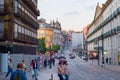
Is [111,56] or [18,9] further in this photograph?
[111,56]

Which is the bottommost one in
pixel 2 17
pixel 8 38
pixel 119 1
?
pixel 8 38

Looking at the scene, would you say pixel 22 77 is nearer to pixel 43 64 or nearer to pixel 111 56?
pixel 43 64

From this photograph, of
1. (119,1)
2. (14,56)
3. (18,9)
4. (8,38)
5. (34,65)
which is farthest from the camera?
(119,1)

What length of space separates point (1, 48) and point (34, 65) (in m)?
18.8

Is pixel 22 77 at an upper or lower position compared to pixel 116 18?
lower

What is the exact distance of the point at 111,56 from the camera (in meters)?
72.6

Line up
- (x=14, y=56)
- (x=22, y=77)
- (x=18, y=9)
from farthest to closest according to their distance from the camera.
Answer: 1. (x=18, y=9)
2. (x=14, y=56)
3. (x=22, y=77)

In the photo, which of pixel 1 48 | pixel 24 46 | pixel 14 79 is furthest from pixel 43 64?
pixel 14 79

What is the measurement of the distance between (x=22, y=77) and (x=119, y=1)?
56564 millimetres

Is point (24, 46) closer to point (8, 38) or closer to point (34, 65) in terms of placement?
point (8, 38)

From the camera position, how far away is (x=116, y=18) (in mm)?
66250

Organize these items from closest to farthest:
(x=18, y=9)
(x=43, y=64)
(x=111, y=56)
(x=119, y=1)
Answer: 1. (x=18, y=9)
2. (x=43, y=64)
3. (x=119, y=1)
4. (x=111, y=56)

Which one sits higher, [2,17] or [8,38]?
[2,17]

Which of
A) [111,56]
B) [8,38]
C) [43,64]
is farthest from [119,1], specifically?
[8,38]
